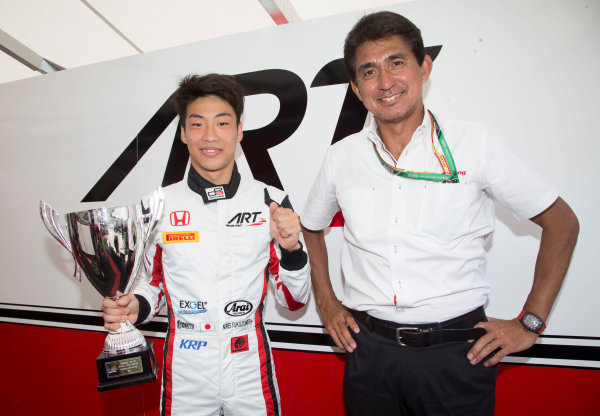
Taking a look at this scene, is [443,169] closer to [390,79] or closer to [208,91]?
[390,79]

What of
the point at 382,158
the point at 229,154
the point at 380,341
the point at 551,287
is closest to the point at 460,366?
the point at 380,341

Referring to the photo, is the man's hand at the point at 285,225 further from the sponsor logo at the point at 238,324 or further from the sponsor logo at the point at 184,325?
the sponsor logo at the point at 184,325

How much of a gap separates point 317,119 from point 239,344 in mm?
1107

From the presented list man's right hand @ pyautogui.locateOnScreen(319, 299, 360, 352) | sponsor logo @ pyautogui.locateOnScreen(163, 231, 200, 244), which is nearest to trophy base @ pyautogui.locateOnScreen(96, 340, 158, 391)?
sponsor logo @ pyautogui.locateOnScreen(163, 231, 200, 244)

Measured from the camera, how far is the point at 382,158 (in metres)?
1.28

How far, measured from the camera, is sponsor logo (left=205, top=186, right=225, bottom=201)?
4.30 ft

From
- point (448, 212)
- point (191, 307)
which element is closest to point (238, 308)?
point (191, 307)

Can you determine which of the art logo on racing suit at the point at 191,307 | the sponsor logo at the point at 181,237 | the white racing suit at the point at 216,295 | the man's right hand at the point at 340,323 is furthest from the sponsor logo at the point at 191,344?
the man's right hand at the point at 340,323

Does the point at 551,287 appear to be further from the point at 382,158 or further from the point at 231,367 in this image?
the point at 231,367

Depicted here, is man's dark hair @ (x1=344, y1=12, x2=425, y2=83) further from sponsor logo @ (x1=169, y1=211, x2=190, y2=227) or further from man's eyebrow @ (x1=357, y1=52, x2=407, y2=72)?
sponsor logo @ (x1=169, y1=211, x2=190, y2=227)

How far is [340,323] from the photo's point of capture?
1.33 metres

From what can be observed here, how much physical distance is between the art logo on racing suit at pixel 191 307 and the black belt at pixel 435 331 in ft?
2.10

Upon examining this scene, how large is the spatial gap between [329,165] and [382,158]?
222 millimetres

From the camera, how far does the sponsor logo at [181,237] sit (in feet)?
4.28
